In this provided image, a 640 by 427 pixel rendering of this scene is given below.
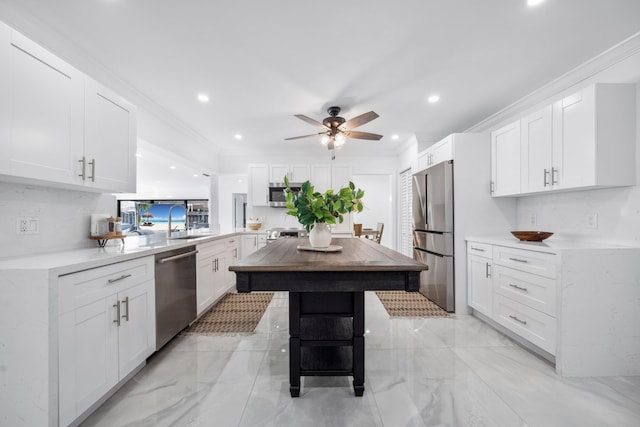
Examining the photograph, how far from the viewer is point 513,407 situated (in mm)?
1520

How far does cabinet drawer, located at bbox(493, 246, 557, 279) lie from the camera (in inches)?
76.6

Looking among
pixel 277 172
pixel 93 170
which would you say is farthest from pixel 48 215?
pixel 277 172

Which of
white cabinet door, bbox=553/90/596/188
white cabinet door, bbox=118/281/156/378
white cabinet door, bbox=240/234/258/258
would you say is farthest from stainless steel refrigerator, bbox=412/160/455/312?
white cabinet door, bbox=118/281/156/378

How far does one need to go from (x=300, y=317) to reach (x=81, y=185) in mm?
1639

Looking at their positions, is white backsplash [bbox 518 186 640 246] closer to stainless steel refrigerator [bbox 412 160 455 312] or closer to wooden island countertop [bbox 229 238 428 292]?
stainless steel refrigerator [bbox 412 160 455 312]

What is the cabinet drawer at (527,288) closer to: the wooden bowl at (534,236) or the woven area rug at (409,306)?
the wooden bowl at (534,236)

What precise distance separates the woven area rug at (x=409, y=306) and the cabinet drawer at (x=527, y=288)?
30.7 inches

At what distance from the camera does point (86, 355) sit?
53.4 inches

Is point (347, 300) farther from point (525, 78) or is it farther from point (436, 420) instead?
point (525, 78)

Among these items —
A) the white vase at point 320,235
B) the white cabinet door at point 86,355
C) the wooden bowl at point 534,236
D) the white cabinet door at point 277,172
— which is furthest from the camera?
the white cabinet door at point 277,172

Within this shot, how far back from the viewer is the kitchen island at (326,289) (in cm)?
127

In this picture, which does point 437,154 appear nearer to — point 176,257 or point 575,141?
point 575,141

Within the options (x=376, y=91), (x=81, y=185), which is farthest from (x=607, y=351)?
(x=81, y=185)

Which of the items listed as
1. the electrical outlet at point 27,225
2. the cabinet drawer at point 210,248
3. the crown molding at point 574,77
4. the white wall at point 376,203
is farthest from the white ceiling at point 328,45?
the white wall at point 376,203
